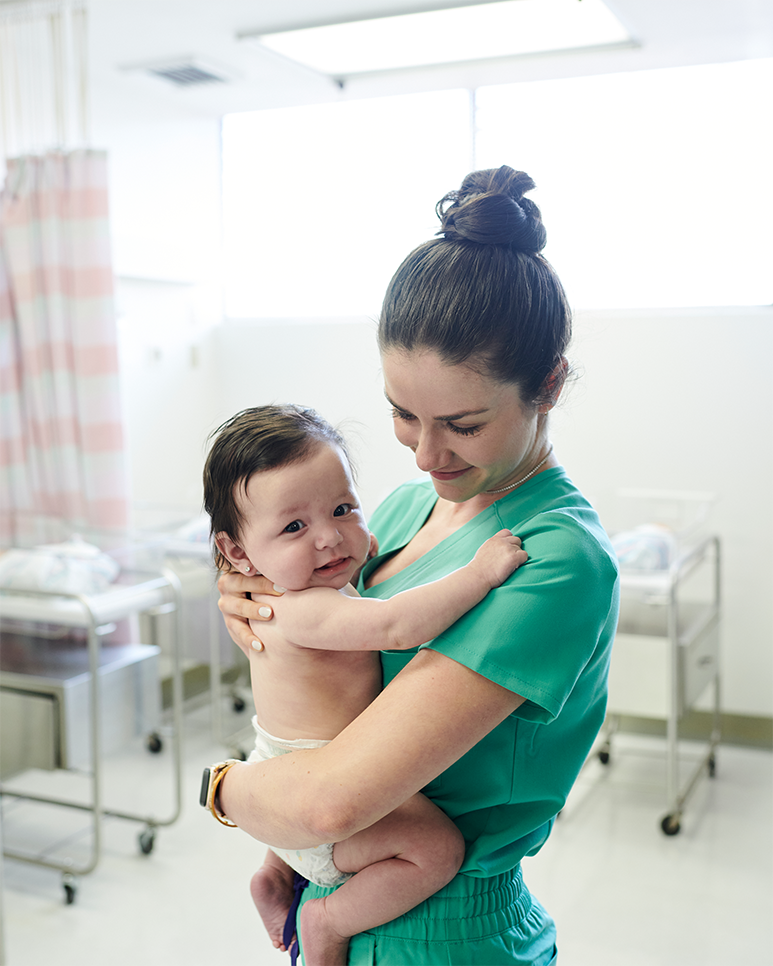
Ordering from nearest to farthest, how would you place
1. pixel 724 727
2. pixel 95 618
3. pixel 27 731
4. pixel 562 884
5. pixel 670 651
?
pixel 95 618 → pixel 27 731 → pixel 562 884 → pixel 670 651 → pixel 724 727

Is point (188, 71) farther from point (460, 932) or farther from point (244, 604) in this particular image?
point (460, 932)

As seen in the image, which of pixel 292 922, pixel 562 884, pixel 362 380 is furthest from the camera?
pixel 362 380

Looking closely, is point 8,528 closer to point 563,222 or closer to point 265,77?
point 265,77

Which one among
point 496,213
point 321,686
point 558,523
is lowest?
point 321,686

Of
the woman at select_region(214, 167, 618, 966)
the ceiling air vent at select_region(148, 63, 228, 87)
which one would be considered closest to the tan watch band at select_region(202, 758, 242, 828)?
the woman at select_region(214, 167, 618, 966)

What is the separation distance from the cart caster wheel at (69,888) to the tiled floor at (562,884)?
2 cm

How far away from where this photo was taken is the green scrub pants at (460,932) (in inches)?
37.1

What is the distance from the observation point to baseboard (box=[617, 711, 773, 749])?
143 inches

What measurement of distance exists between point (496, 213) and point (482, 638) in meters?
0.40

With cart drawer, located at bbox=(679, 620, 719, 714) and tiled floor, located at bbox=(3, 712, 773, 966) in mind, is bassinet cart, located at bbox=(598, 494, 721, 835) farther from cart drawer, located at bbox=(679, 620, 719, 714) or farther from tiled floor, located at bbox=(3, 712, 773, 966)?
tiled floor, located at bbox=(3, 712, 773, 966)

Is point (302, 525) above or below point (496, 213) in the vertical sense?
below

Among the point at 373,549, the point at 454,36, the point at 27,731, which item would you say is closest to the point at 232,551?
the point at 373,549

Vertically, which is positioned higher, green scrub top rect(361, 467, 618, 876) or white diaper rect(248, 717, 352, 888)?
green scrub top rect(361, 467, 618, 876)

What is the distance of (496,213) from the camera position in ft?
2.89
